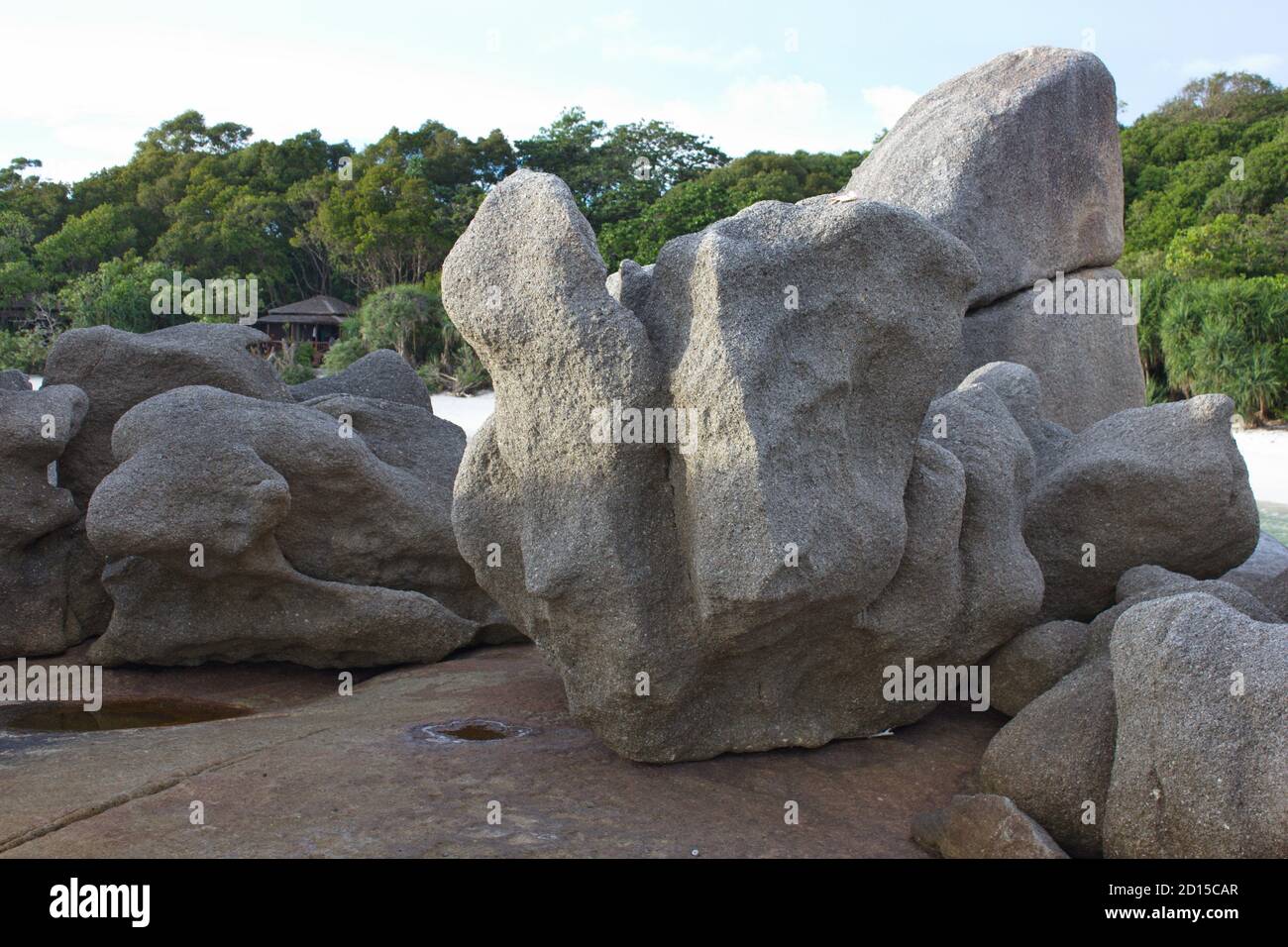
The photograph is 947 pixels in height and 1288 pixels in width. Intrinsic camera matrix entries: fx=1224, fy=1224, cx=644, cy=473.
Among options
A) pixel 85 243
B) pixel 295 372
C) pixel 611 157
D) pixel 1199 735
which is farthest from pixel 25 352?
pixel 1199 735

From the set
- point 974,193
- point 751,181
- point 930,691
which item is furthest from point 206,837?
point 751,181

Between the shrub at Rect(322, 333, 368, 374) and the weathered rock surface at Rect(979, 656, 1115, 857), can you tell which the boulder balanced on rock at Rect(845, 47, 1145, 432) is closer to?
the weathered rock surface at Rect(979, 656, 1115, 857)

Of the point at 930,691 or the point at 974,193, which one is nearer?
the point at 930,691

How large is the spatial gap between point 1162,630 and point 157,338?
22.0 ft

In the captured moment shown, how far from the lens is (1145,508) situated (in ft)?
20.3

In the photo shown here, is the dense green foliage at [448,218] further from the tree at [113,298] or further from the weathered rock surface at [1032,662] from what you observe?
the weathered rock surface at [1032,662]

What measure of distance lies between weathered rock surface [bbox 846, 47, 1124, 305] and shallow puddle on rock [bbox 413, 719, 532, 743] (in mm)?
4575

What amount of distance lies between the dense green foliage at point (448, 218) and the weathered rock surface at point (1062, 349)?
14.6 m

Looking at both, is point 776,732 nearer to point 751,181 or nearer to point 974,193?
point 974,193

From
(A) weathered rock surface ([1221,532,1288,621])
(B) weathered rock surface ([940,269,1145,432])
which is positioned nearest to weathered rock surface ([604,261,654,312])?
(A) weathered rock surface ([1221,532,1288,621])

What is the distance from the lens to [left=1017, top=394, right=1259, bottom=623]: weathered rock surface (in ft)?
20.1

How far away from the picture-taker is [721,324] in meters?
4.82

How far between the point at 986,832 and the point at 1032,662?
4.81 feet

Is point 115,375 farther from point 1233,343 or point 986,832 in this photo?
point 1233,343
